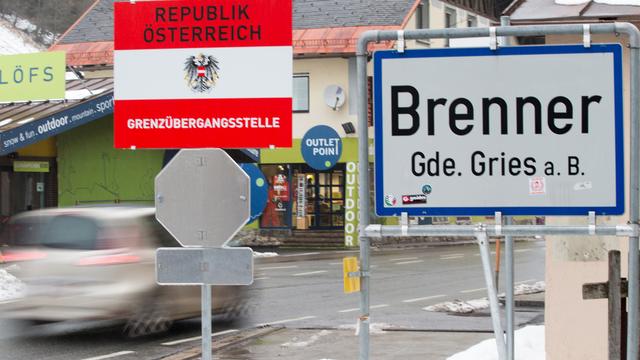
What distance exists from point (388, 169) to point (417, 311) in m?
10.8

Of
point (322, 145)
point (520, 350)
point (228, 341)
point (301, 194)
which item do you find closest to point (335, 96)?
point (322, 145)

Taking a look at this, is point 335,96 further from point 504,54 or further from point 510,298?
point 504,54

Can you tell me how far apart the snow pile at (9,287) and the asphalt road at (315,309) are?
3550 mm

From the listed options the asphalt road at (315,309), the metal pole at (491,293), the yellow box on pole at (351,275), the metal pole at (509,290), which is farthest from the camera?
the asphalt road at (315,309)

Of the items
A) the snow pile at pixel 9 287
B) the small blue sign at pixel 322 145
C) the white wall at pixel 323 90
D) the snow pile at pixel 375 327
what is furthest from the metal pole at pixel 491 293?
the white wall at pixel 323 90

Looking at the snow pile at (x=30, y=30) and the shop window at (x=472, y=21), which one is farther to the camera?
the snow pile at (x=30, y=30)

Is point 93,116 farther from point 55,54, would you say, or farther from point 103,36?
point 103,36

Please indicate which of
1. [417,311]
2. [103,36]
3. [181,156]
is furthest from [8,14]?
[181,156]

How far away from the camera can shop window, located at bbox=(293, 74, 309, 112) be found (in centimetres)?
3831

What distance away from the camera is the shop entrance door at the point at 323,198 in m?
38.5

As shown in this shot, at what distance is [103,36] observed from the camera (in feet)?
137

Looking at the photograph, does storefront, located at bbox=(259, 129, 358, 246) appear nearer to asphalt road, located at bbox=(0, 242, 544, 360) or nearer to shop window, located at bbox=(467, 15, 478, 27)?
asphalt road, located at bbox=(0, 242, 544, 360)

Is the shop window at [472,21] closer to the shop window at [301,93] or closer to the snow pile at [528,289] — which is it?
the shop window at [301,93]

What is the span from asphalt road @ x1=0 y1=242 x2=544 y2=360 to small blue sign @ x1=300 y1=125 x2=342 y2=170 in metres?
7.76
